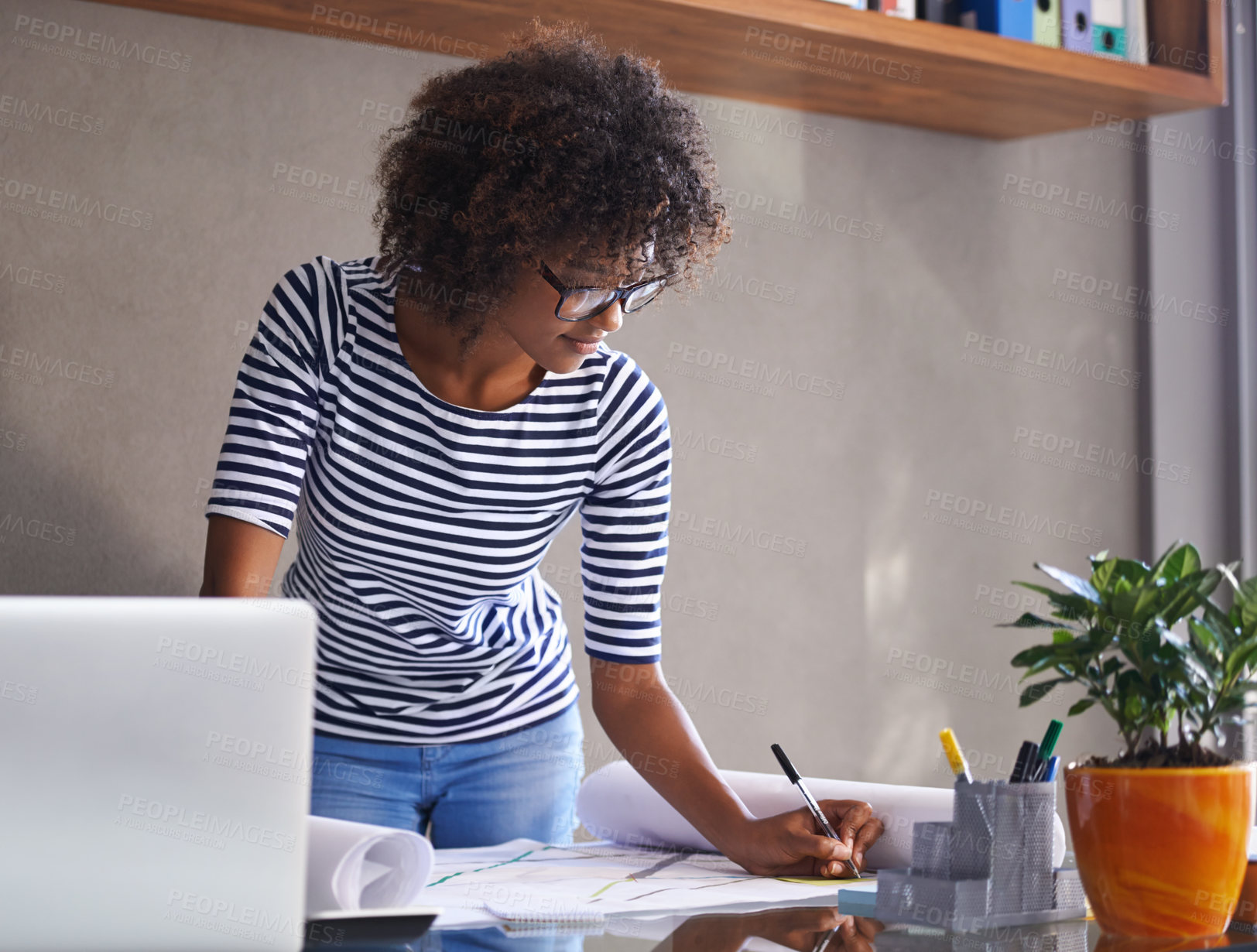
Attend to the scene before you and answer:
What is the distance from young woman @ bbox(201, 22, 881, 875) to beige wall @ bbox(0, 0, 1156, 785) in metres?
0.55

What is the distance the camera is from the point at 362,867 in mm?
778

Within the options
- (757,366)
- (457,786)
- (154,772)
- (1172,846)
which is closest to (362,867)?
(154,772)

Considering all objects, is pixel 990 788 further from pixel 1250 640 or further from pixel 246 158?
pixel 246 158

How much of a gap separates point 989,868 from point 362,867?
0.44 m

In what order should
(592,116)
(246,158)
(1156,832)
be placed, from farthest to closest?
(246,158), (592,116), (1156,832)

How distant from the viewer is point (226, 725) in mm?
612

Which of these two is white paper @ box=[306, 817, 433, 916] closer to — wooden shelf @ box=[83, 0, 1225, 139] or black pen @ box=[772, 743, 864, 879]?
black pen @ box=[772, 743, 864, 879]

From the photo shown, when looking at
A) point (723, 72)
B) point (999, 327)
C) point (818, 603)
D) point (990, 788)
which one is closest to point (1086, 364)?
point (999, 327)

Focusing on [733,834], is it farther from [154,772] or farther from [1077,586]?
[154,772]

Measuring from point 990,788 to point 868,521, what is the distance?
1.47 m

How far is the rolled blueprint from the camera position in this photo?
1.11 metres

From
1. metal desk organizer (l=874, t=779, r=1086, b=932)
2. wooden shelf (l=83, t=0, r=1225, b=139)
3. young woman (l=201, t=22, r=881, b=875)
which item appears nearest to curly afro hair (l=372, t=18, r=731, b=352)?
young woman (l=201, t=22, r=881, b=875)

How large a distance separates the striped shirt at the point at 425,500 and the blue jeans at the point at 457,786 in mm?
19

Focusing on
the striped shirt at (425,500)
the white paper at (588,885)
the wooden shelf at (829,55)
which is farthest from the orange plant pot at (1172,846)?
the wooden shelf at (829,55)
